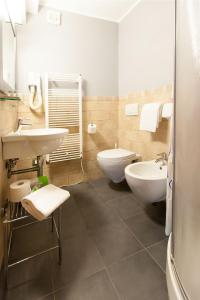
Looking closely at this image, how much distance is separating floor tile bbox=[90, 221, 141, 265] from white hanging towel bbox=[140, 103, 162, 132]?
968mm

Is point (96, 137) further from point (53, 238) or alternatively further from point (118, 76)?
point (53, 238)

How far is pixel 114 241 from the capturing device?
1293 mm

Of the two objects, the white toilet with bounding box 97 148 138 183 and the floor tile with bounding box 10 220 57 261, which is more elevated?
the white toilet with bounding box 97 148 138 183

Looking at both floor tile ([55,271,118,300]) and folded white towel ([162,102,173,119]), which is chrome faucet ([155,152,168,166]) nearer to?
folded white towel ([162,102,173,119])

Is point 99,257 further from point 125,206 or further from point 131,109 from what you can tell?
point 131,109

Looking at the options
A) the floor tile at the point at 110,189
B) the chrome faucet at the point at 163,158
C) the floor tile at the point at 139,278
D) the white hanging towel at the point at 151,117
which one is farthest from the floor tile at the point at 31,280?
the white hanging towel at the point at 151,117

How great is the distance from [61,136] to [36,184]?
48 cm

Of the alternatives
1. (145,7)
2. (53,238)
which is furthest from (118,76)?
(53,238)

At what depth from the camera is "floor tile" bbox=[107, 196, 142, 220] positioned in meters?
1.64

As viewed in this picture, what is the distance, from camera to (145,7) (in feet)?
6.01

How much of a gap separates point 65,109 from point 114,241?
5.00 feet

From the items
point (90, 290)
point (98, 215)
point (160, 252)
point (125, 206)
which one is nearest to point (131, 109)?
point (125, 206)

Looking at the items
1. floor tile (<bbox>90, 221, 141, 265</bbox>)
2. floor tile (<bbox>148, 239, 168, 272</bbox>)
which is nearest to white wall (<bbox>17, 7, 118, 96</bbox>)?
floor tile (<bbox>90, 221, 141, 265</bbox>)

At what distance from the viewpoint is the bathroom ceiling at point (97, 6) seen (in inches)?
74.3
